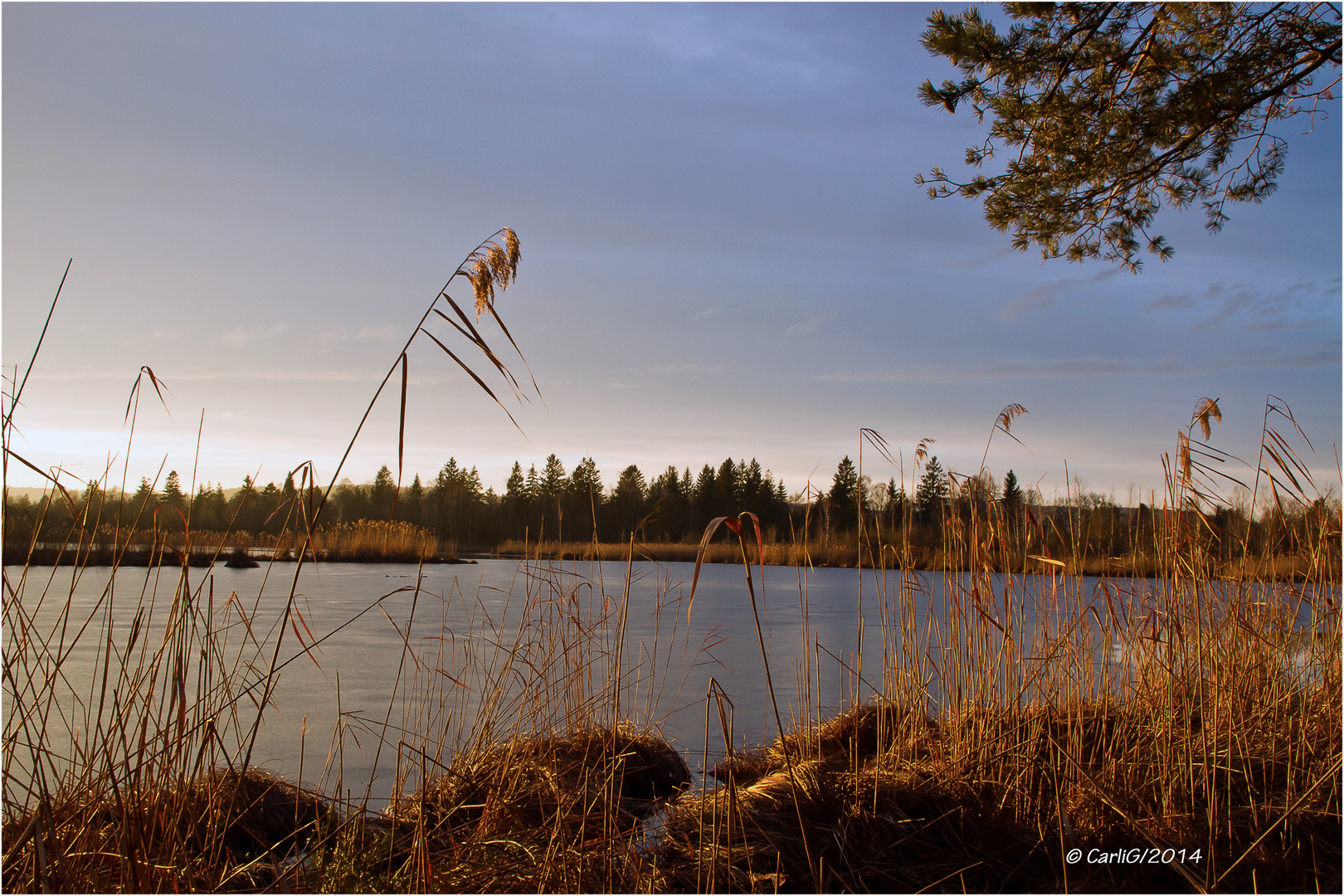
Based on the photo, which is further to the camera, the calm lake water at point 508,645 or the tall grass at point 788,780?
the calm lake water at point 508,645

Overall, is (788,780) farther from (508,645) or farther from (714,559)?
(714,559)

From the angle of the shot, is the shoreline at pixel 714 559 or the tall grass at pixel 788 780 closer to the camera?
the tall grass at pixel 788 780

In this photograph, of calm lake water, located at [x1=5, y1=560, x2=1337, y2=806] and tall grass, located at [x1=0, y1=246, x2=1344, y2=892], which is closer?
tall grass, located at [x1=0, y1=246, x2=1344, y2=892]

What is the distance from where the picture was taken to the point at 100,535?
83.3 inches

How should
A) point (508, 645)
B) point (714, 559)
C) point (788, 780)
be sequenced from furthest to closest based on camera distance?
point (714, 559), point (508, 645), point (788, 780)

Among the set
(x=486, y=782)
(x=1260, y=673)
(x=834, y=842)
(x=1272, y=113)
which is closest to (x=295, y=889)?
(x=486, y=782)

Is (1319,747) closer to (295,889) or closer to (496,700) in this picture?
(496,700)

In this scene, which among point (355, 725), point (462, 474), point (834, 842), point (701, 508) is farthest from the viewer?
point (462, 474)

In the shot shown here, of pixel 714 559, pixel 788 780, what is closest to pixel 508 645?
pixel 788 780

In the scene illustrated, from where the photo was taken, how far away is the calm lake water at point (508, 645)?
109 inches

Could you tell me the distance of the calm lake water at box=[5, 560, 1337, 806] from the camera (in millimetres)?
2758

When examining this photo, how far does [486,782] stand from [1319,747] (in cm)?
273

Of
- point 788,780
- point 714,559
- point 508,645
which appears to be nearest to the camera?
point 788,780

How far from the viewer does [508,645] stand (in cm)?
496
